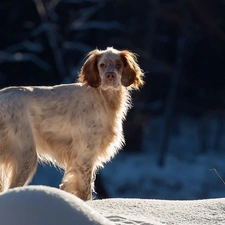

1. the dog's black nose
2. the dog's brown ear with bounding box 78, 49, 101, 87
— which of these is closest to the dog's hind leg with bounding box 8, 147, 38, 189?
the dog's brown ear with bounding box 78, 49, 101, 87

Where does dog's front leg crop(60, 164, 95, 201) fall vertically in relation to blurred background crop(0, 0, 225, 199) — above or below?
below

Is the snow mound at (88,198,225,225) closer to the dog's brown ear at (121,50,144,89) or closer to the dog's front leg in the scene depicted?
the dog's front leg

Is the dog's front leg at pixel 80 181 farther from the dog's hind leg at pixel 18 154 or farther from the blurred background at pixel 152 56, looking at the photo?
the blurred background at pixel 152 56

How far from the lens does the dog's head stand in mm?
6121

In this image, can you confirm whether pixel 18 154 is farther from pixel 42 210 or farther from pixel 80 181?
pixel 42 210

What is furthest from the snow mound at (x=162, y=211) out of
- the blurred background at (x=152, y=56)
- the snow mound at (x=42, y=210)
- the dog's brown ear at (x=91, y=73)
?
the blurred background at (x=152, y=56)

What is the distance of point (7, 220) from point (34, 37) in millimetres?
14527

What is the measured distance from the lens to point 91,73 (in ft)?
20.4

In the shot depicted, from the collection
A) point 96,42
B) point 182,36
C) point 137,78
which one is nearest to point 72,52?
point 96,42

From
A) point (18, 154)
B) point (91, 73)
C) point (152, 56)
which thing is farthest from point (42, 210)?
point (152, 56)

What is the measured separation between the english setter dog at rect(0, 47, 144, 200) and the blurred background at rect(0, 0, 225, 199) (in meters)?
10.1

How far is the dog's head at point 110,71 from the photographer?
6.12 meters

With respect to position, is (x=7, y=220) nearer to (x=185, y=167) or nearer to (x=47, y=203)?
(x=47, y=203)

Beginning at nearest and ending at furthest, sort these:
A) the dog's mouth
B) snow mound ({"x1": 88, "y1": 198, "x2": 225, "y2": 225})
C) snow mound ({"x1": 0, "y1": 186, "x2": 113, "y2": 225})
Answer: snow mound ({"x1": 0, "y1": 186, "x2": 113, "y2": 225}) → snow mound ({"x1": 88, "y1": 198, "x2": 225, "y2": 225}) → the dog's mouth
